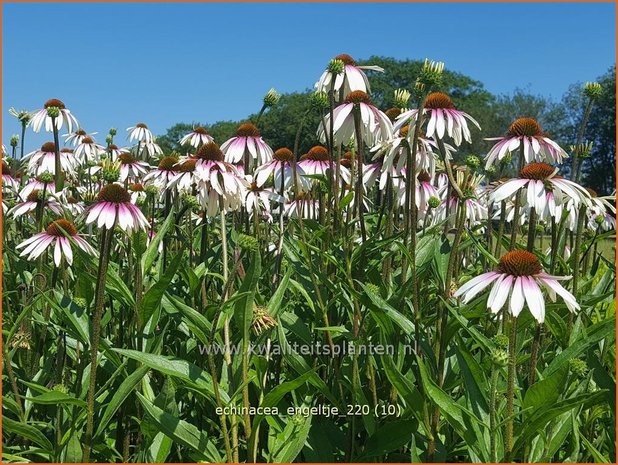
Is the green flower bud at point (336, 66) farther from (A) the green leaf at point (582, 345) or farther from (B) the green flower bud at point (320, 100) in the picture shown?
(A) the green leaf at point (582, 345)

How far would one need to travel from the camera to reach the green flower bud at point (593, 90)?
2.92 meters

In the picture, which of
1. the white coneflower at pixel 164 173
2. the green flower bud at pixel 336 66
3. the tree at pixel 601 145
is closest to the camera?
the green flower bud at pixel 336 66

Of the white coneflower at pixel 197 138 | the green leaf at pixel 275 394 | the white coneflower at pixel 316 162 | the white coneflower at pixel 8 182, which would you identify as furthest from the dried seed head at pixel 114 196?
the white coneflower at pixel 8 182

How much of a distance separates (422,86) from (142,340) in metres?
1.37

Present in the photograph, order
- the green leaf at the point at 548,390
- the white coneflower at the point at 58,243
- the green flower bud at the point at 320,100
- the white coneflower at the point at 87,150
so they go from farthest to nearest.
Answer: the white coneflower at the point at 87,150, the green flower bud at the point at 320,100, the white coneflower at the point at 58,243, the green leaf at the point at 548,390

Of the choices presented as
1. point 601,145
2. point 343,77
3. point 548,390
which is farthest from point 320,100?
point 601,145

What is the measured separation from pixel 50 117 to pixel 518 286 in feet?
12.4

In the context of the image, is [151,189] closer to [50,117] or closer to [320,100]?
[320,100]

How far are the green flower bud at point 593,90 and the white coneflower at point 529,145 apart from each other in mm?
740

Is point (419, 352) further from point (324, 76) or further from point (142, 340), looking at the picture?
point (324, 76)

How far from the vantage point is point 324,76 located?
281 centimetres

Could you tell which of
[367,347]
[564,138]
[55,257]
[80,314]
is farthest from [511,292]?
[564,138]

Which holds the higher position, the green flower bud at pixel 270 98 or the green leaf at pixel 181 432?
the green flower bud at pixel 270 98

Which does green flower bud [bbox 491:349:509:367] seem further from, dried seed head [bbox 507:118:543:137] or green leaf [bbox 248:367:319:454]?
dried seed head [bbox 507:118:543:137]
